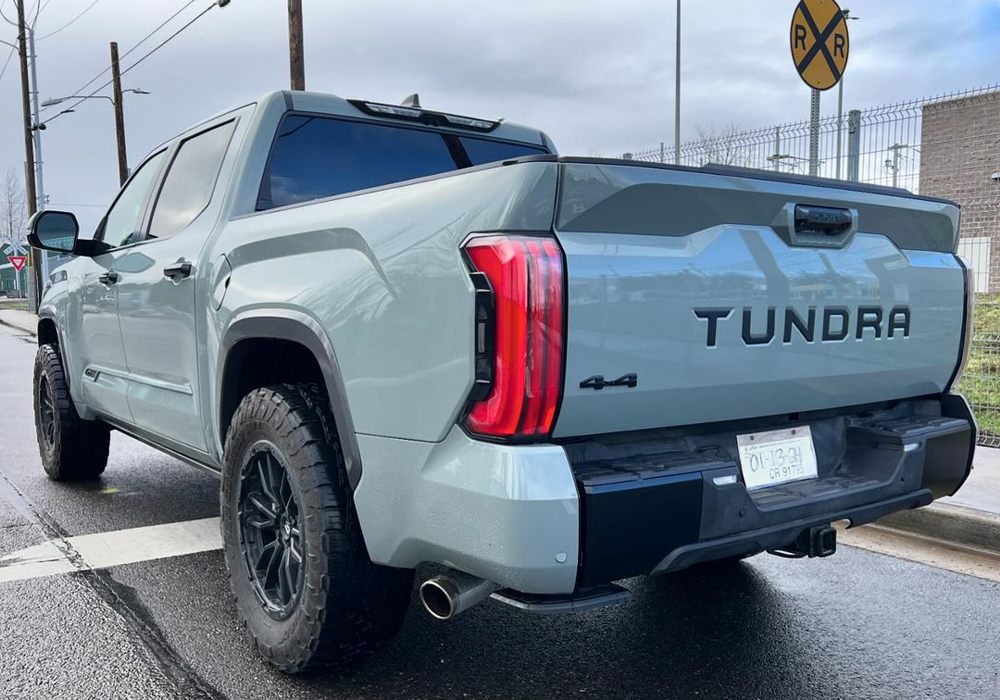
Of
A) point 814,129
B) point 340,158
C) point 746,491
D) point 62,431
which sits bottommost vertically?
point 62,431

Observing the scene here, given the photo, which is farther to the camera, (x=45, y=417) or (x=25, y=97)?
(x=25, y=97)

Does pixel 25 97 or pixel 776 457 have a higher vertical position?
pixel 25 97

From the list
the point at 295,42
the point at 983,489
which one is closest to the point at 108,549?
the point at 983,489

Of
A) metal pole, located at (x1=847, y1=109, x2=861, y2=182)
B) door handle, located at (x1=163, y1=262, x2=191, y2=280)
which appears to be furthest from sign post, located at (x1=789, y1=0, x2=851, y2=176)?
door handle, located at (x1=163, y1=262, x2=191, y2=280)

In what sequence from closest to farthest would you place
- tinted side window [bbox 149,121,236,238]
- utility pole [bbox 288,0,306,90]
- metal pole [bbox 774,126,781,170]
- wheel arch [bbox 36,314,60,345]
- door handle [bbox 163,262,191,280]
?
door handle [bbox 163,262,191,280]
tinted side window [bbox 149,121,236,238]
wheel arch [bbox 36,314,60,345]
metal pole [bbox 774,126,781,170]
utility pole [bbox 288,0,306,90]

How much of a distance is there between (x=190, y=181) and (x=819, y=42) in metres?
4.10

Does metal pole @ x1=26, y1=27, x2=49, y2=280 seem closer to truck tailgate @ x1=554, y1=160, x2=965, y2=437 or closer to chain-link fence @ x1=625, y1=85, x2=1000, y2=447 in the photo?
chain-link fence @ x1=625, y1=85, x2=1000, y2=447

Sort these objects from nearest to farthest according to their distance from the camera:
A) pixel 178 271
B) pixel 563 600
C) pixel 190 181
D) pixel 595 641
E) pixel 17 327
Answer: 1. pixel 563 600
2. pixel 595 641
3. pixel 178 271
4. pixel 190 181
5. pixel 17 327

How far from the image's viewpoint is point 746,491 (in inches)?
94.0

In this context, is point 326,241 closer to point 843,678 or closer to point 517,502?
point 517,502

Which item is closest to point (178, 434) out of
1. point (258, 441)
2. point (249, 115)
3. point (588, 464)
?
point (258, 441)

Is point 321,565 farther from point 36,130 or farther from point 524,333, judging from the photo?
point 36,130

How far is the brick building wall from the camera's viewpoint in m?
6.78

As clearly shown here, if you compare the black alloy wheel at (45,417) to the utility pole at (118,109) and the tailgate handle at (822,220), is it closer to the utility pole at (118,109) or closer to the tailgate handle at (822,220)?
the tailgate handle at (822,220)
